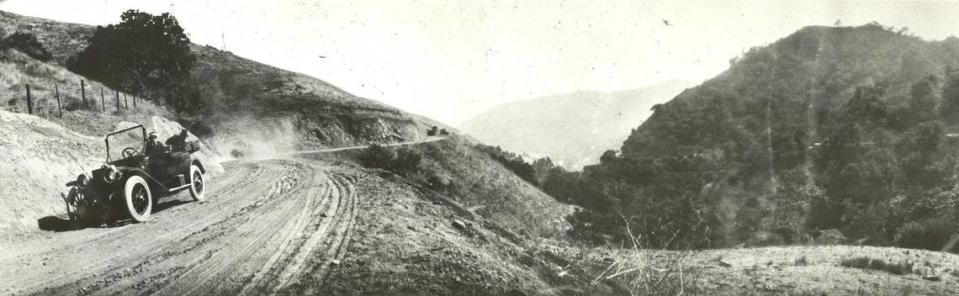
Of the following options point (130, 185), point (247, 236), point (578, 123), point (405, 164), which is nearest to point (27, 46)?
point (405, 164)

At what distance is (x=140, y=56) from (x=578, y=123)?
417 feet

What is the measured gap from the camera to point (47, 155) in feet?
34.8

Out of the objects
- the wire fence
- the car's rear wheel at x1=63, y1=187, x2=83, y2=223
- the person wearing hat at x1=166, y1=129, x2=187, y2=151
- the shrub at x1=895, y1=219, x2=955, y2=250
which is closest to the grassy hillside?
the wire fence

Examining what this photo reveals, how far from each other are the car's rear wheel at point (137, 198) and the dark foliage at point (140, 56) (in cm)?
2676

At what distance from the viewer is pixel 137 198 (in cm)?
931

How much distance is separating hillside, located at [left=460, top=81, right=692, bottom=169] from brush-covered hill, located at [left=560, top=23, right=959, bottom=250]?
164 feet

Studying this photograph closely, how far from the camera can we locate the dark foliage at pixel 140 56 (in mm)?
32031

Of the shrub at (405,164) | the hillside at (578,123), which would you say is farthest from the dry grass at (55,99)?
the hillside at (578,123)

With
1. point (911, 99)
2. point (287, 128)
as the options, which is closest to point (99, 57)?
point (287, 128)

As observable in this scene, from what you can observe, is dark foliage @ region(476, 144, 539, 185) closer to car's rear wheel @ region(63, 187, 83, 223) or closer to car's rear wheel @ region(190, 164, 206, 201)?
car's rear wheel @ region(190, 164, 206, 201)

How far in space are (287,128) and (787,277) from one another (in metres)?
33.4

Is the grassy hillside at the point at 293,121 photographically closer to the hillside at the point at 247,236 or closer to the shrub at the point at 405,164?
the shrub at the point at 405,164

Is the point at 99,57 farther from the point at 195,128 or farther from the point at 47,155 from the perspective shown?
the point at 47,155

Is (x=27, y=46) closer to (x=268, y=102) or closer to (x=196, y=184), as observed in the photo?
(x=268, y=102)
